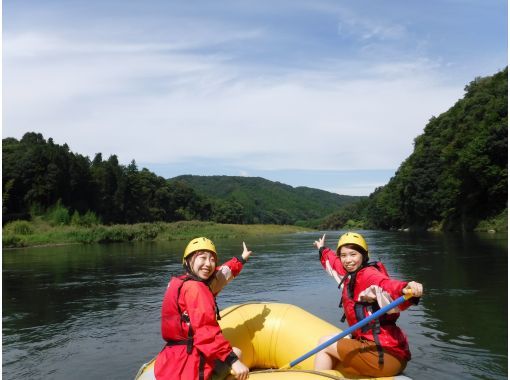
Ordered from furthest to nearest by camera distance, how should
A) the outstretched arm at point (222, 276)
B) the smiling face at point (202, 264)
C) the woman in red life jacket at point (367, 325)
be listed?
the outstretched arm at point (222, 276), the smiling face at point (202, 264), the woman in red life jacket at point (367, 325)

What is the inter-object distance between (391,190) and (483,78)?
77.9ft

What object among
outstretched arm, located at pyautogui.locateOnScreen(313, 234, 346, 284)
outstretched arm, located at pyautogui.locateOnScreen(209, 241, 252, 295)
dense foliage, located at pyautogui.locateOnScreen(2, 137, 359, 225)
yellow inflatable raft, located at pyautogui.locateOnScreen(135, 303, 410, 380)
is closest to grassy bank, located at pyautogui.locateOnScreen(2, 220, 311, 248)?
dense foliage, located at pyautogui.locateOnScreen(2, 137, 359, 225)

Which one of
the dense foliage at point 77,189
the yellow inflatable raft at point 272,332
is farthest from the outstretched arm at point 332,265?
the dense foliage at point 77,189

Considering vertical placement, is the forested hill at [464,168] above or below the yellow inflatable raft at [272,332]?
above

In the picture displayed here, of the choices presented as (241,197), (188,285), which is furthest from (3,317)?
(241,197)

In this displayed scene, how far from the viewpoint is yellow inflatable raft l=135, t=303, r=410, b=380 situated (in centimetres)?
531

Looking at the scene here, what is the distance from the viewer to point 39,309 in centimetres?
1100

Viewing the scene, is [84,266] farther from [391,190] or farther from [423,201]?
[391,190]

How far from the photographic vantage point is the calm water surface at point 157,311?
698 cm

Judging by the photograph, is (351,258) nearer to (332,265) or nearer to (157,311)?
(332,265)

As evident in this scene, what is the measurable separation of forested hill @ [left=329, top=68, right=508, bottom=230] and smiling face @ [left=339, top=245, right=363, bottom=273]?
35233mm

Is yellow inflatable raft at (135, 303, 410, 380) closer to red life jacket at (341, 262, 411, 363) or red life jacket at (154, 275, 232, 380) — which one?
red life jacket at (341, 262, 411, 363)

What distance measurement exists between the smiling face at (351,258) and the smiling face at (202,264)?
3.89 ft

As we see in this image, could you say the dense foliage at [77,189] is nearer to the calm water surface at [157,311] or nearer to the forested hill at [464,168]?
the calm water surface at [157,311]
